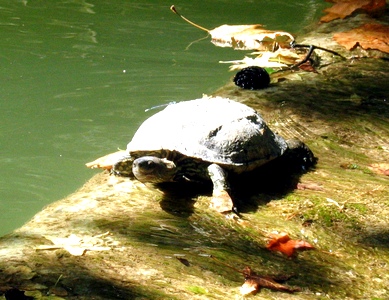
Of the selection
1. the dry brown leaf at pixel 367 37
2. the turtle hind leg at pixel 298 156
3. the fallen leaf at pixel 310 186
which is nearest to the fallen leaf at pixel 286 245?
the fallen leaf at pixel 310 186

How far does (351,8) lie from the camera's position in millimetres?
7527

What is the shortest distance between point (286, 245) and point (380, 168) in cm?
135

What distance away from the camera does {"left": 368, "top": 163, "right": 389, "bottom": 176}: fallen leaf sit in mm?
4387

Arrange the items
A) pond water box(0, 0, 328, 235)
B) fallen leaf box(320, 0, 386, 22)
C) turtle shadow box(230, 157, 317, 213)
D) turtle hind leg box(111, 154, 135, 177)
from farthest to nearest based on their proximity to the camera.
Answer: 1. fallen leaf box(320, 0, 386, 22)
2. pond water box(0, 0, 328, 235)
3. turtle hind leg box(111, 154, 135, 177)
4. turtle shadow box(230, 157, 317, 213)

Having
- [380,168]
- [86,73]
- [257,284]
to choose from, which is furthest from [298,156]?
[86,73]

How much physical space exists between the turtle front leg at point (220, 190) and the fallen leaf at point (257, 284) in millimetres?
649

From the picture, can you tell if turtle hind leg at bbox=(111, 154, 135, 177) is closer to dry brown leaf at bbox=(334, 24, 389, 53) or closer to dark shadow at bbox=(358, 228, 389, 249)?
dark shadow at bbox=(358, 228, 389, 249)

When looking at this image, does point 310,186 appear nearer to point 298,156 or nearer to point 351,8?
point 298,156

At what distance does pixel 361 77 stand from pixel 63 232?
141 inches

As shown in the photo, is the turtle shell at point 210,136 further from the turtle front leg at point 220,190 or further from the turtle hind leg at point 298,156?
the turtle hind leg at point 298,156

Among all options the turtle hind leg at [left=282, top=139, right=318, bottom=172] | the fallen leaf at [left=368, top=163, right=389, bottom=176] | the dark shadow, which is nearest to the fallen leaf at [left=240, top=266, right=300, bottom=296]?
the dark shadow

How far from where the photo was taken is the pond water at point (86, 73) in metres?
5.75

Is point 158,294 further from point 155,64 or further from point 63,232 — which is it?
point 155,64

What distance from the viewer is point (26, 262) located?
9.23 feet
